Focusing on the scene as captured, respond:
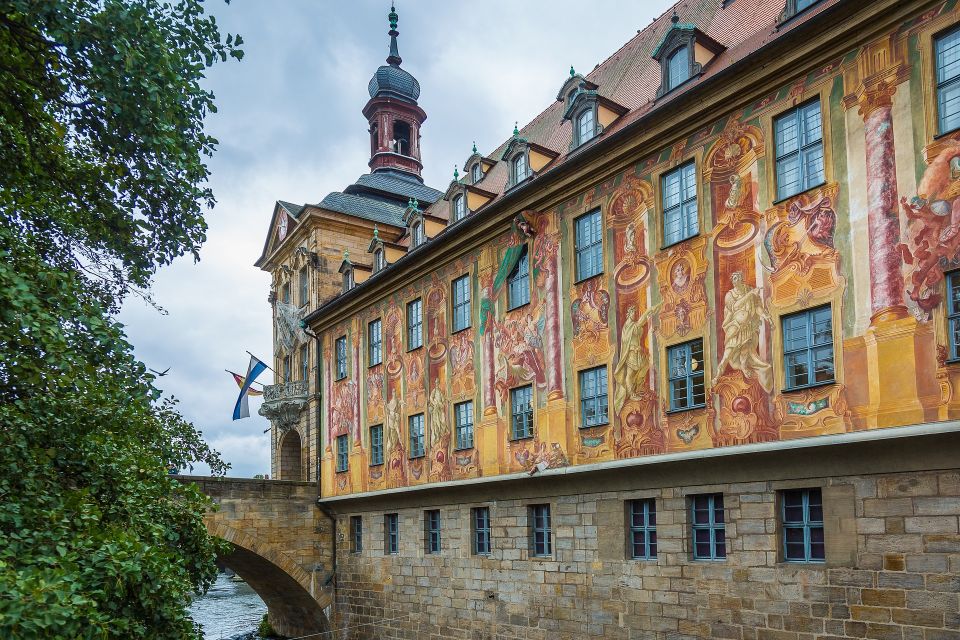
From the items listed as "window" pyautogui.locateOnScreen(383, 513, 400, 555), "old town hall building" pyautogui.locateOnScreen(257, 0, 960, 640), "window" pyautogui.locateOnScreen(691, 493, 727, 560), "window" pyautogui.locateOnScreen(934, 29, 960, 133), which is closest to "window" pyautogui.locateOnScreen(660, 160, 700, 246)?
"old town hall building" pyautogui.locateOnScreen(257, 0, 960, 640)

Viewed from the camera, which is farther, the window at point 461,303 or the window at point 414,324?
the window at point 414,324

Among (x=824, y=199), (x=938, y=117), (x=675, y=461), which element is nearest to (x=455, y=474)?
(x=675, y=461)

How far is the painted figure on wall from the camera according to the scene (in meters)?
10.7

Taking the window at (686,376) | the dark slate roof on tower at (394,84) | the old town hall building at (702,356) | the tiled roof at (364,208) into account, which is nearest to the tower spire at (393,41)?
the dark slate roof on tower at (394,84)

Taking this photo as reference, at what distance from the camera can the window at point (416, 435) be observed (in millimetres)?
21641

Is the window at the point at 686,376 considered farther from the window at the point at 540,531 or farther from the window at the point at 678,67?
the window at the point at 678,67

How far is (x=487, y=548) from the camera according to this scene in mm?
18953

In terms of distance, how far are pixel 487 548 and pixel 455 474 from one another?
1.82 metres

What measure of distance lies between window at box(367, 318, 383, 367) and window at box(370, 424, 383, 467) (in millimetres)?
1756

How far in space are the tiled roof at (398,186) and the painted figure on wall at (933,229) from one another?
79.4 feet

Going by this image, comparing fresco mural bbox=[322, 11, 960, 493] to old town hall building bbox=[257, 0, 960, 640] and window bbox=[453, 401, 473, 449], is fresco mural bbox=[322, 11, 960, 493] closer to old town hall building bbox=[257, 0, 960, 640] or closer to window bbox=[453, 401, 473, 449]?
old town hall building bbox=[257, 0, 960, 640]

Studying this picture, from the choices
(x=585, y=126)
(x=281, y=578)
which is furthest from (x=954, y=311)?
(x=281, y=578)

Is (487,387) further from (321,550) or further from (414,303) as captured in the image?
(321,550)

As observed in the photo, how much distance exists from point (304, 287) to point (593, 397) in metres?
17.1
